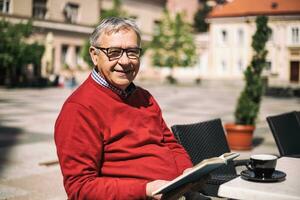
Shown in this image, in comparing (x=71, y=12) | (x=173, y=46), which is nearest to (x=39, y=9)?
(x=71, y=12)

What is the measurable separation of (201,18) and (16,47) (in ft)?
151

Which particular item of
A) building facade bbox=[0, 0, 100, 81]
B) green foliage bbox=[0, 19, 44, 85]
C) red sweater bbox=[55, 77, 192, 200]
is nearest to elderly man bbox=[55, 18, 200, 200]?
red sweater bbox=[55, 77, 192, 200]

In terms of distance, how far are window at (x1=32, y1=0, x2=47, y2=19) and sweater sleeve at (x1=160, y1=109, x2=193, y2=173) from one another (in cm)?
3468

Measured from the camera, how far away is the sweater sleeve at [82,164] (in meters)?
2.44

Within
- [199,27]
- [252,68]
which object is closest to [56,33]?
[252,68]

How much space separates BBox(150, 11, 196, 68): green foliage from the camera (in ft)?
151

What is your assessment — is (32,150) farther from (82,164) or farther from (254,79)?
(82,164)

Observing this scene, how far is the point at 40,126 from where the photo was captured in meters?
11.8

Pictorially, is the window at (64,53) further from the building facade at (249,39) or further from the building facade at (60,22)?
Answer: the building facade at (249,39)

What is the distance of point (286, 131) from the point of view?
432 cm

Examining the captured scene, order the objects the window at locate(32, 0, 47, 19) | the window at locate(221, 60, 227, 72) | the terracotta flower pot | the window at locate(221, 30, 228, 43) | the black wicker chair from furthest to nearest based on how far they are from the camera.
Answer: the window at locate(221, 60, 227, 72)
the window at locate(221, 30, 228, 43)
the window at locate(32, 0, 47, 19)
the terracotta flower pot
the black wicker chair

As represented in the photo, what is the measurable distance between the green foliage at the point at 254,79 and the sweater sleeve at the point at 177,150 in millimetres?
6318

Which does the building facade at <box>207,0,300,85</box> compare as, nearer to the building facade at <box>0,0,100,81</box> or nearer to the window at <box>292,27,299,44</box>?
the window at <box>292,27,299,44</box>

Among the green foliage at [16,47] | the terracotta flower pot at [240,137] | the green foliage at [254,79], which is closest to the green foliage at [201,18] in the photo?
the green foliage at [16,47]
